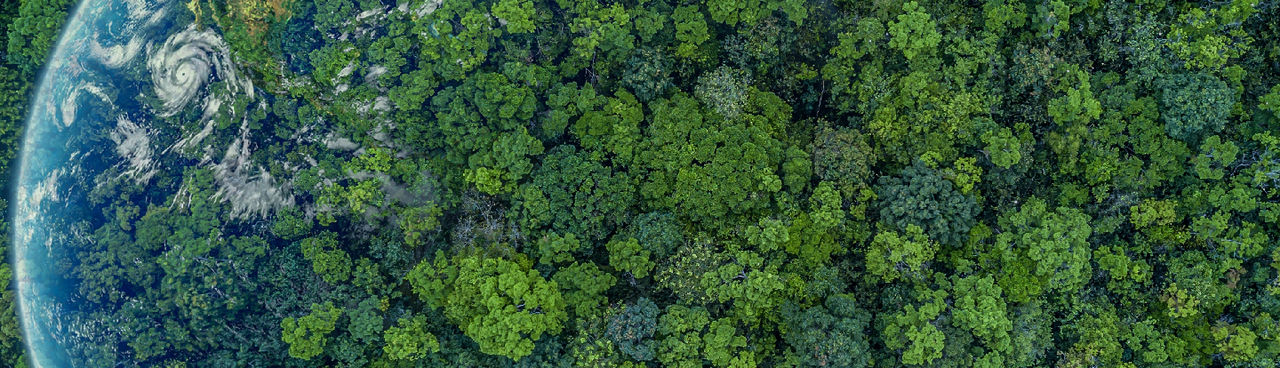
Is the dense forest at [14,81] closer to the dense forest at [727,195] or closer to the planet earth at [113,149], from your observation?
the planet earth at [113,149]

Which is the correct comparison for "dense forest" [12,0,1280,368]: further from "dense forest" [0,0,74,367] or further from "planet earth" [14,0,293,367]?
"dense forest" [0,0,74,367]

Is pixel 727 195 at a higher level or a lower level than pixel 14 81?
higher

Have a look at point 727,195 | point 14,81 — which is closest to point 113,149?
point 14,81

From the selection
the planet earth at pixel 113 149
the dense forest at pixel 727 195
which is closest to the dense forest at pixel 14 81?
the planet earth at pixel 113 149

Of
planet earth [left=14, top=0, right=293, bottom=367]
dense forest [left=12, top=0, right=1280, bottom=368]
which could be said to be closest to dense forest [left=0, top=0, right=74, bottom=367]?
planet earth [left=14, top=0, right=293, bottom=367]

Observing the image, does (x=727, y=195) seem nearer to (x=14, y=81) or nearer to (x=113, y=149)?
(x=113, y=149)

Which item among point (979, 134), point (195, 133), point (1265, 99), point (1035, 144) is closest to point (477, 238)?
point (195, 133)

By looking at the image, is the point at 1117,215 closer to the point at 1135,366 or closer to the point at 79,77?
the point at 1135,366

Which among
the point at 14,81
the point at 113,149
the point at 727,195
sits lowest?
the point at 113,149
